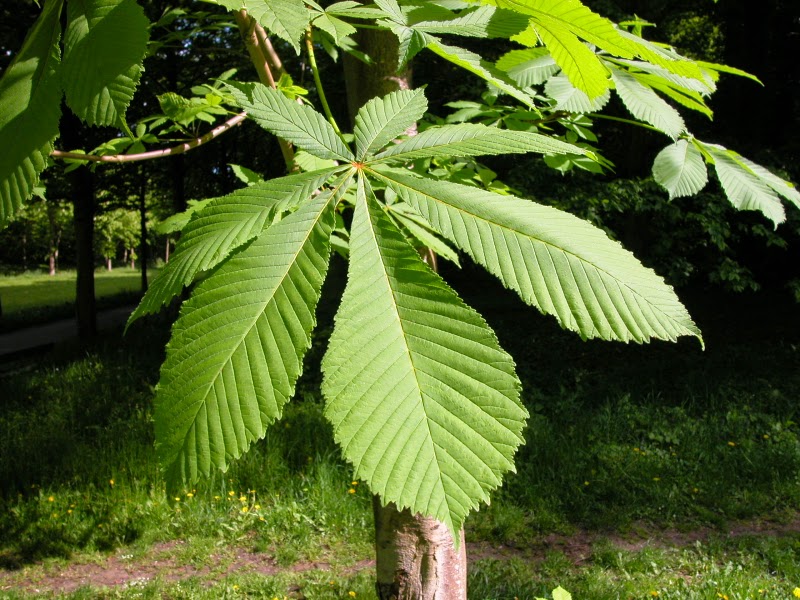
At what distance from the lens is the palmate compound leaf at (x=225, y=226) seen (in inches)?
20.1

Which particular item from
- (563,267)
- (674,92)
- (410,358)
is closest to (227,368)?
(410,358)

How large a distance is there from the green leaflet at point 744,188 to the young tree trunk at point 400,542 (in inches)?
29.3

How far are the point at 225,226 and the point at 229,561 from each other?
3.79 metres

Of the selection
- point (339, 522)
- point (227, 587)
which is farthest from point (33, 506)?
point (339, 522)

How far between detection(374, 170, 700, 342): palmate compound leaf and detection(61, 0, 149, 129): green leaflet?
0.93 ft

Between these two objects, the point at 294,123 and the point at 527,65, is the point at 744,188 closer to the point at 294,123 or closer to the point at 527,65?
the point at 527,65

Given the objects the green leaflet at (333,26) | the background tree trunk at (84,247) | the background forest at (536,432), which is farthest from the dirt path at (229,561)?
the background tree trunk at (84,247)

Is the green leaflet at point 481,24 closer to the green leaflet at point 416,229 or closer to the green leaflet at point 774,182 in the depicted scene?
the green leaflet at point 416,229

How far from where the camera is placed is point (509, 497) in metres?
Result: 4.45

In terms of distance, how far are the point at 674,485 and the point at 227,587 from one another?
3164 mm

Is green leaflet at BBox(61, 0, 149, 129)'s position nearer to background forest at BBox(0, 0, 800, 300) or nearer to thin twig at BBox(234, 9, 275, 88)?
thin twig at BBox(234, 9, 275, 88)

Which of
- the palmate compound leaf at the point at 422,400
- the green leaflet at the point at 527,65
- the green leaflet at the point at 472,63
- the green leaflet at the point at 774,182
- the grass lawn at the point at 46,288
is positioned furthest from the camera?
the grass lawn at the point at 46,288

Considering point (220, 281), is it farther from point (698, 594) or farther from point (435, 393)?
point (698, 594)

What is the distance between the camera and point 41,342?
11.3 metres
